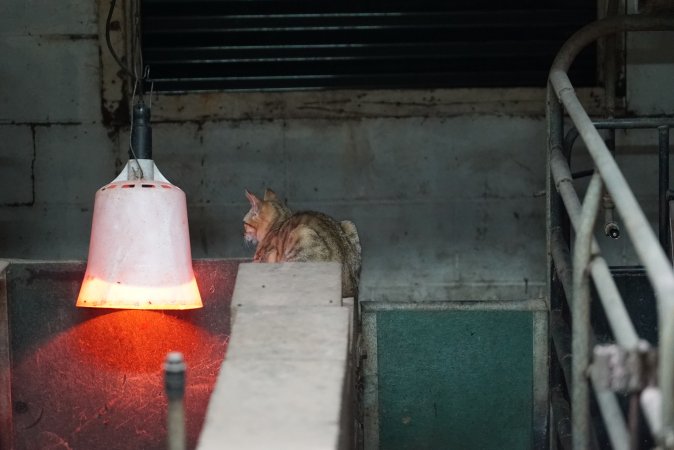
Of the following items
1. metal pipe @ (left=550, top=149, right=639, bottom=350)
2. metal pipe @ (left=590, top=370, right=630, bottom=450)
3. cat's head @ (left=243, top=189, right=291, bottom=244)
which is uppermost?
cat's head @ (left=243, top=189, right=291, bottom=244)

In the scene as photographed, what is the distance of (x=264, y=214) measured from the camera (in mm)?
6059

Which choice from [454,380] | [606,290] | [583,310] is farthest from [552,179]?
[606,290]

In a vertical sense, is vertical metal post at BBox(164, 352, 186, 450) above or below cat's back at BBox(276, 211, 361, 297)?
below

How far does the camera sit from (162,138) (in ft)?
22.7

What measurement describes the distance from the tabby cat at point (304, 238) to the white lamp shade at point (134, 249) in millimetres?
1104

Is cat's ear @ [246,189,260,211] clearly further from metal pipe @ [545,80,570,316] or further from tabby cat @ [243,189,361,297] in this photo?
metal pipe @ [545,80,570,316]

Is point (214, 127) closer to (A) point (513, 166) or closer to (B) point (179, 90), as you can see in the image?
(B) point (179, 90)

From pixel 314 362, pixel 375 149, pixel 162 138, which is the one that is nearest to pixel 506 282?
pixel 375 149

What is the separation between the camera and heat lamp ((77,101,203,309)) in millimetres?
4156

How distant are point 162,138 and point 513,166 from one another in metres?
2.23

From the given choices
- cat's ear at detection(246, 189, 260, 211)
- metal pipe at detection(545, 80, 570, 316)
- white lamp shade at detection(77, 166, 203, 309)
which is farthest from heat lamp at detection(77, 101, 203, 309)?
cat's ear at detection(246, 189, 260, 211)

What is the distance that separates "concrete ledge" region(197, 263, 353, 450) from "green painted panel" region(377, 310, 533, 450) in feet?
3.48

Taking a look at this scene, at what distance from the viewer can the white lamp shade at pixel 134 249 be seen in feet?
13.6

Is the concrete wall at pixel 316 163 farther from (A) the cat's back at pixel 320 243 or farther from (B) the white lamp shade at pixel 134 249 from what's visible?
(B) the white lamp shade at pixel 134 249
